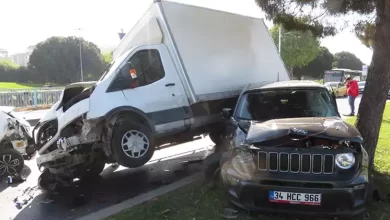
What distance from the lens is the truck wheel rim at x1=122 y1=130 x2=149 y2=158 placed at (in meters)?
5.71

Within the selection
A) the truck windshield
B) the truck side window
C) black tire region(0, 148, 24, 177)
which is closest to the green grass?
the truck windshield

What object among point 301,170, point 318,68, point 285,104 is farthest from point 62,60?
point 301,170

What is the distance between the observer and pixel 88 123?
567 cm

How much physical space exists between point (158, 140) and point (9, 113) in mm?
3371

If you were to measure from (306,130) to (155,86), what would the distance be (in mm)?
3113

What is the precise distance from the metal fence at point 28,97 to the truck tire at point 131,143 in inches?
634

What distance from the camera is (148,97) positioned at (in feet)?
20.2

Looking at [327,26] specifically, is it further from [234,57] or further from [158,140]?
[158,140]

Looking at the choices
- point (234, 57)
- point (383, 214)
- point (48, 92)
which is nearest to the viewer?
point (383, 214)

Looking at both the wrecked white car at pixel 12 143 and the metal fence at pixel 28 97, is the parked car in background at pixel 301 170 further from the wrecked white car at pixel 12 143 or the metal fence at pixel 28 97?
the metal fence at pixel 28 97

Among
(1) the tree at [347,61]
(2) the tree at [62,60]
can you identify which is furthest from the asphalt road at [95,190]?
(1) the tree at [347,61]

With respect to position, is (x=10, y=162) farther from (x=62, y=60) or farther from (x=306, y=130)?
(x=62, y=60)

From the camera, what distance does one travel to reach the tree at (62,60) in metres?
62.3

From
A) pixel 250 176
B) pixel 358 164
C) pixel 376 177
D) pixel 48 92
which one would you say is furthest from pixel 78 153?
pixel 48 92
